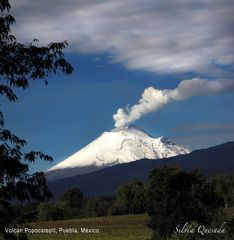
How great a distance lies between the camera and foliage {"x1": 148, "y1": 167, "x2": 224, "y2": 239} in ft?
176

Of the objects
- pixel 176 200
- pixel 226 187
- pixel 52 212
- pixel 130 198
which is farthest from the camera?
pixel 226 187

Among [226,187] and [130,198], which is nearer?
[130,198]

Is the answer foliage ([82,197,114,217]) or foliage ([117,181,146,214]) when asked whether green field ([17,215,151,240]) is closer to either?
foliage ([117,181,146,214])

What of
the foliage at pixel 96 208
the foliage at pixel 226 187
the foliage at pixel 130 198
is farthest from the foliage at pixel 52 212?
the foliage at pixel 226 187

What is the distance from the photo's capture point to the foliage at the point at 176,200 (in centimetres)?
5367

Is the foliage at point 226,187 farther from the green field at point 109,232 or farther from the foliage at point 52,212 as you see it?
the green field at point 109,232

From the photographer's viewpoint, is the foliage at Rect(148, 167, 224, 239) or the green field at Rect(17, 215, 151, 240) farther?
the green field at Rect(17, 215, 151, 240)

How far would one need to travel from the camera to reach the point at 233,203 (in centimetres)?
16388

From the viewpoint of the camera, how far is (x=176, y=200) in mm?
54719

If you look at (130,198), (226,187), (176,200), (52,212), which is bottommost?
(52,212)

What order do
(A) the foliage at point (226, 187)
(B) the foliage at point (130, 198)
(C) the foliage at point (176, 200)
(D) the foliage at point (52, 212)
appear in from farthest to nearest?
(A) the foliage at point (226, 187) → (B) the foliage at point (130, 198) → (D) the foliage at point (52, 212) → (C) the foliage at point (176, 200)

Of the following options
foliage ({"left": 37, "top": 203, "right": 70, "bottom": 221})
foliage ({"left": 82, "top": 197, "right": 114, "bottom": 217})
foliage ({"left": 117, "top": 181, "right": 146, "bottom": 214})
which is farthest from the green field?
foliage ({"left": 82, "top": 197, "right": 114, "bottom": 217})

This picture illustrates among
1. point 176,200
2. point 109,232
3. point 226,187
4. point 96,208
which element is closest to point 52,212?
point 96,208

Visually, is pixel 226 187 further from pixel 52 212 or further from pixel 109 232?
pixel 109 232
